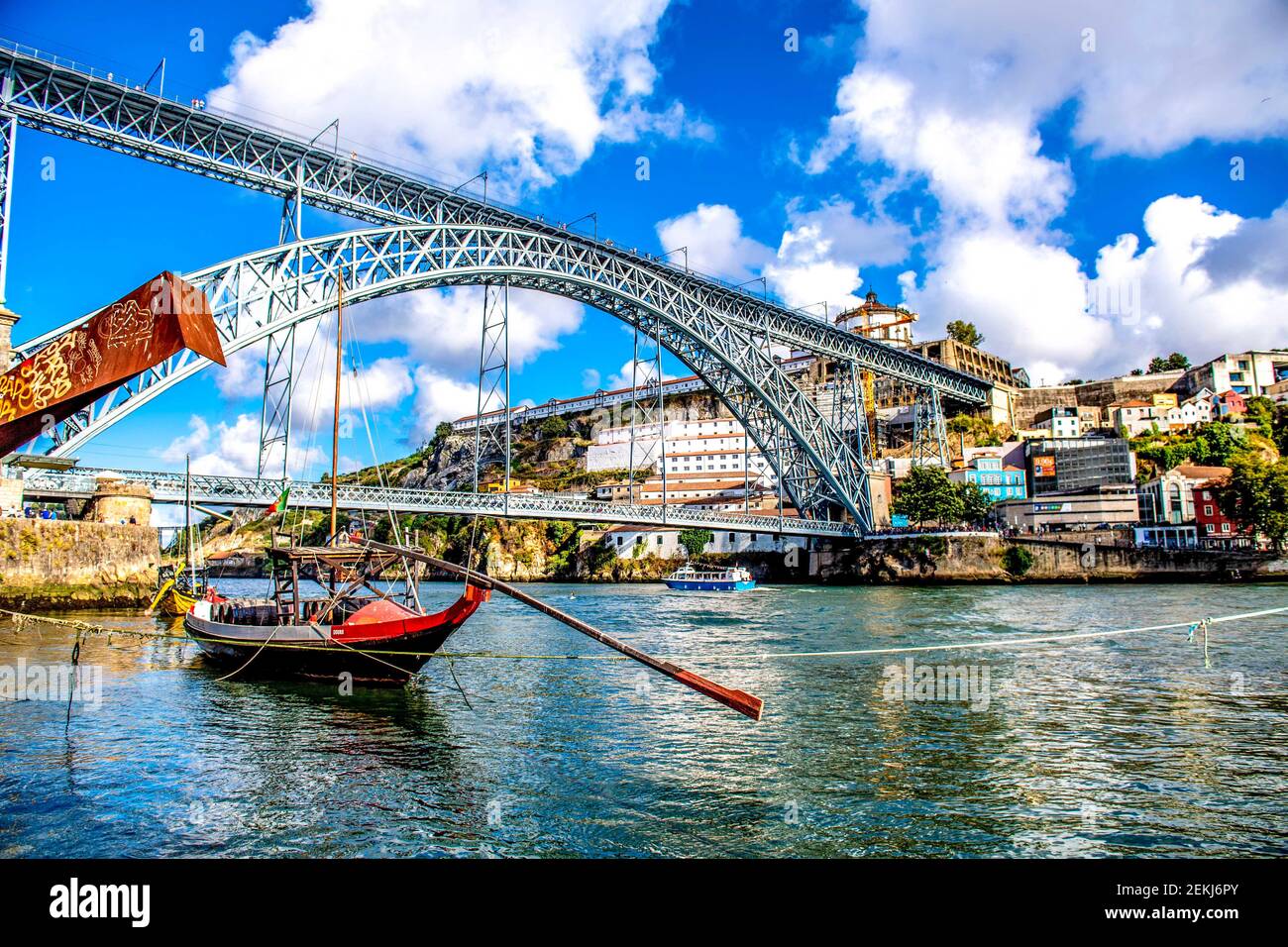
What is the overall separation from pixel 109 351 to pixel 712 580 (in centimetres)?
4947

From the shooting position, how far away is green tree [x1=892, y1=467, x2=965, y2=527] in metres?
57.8

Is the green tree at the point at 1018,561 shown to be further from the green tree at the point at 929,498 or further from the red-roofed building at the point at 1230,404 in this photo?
the red-roofed building at the point at 1230,404

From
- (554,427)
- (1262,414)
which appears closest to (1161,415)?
(1262,414)

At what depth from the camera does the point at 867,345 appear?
196 feet

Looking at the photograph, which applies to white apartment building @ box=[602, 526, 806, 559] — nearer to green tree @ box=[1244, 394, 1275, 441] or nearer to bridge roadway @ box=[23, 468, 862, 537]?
bridge roadway @ box=[23, 468, 862, 537]

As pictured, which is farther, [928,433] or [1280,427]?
[928,433]

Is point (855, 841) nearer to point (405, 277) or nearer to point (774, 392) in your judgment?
point (405, 277)

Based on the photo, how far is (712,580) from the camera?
2064 inches

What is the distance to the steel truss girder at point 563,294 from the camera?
1089 inches

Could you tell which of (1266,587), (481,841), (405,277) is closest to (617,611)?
(405,277)

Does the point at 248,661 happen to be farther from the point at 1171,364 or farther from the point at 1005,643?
the point at 1171,364

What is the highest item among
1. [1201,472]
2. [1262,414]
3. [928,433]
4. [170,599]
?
[1262,414]

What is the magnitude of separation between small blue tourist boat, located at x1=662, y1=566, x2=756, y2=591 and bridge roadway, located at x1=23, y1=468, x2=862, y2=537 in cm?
329

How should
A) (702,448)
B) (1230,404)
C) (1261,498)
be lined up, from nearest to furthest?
(1261,498)
(1230,404)
(702,448)
